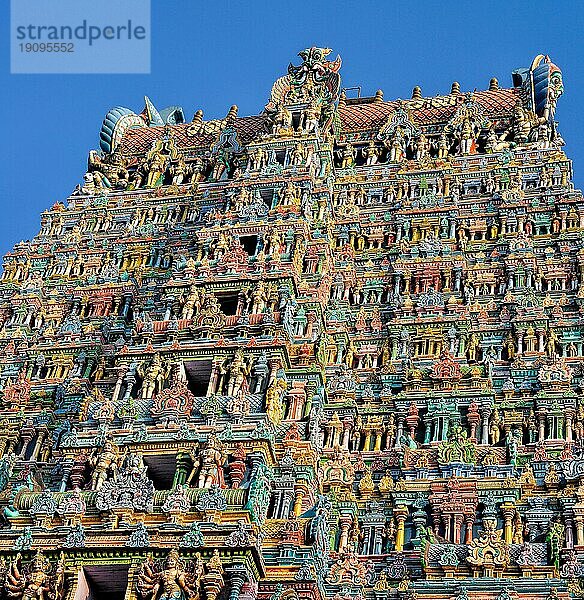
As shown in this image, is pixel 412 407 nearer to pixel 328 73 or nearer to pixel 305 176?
pixel 305 176

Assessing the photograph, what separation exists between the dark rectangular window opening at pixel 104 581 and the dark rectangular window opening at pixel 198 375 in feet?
17.4

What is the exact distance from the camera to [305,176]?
32438mm

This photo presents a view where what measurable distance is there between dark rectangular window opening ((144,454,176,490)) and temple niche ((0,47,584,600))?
2.1 inches

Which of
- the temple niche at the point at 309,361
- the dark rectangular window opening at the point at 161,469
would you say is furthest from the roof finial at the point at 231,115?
the dark rectangular window opening at the point at 161,469

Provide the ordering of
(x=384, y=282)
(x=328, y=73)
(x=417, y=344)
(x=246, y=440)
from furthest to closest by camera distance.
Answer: (x=328, y=73), (x=384, y=282), (x=417, y=344), (x=246, y=440)

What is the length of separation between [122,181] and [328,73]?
6242 millimetres

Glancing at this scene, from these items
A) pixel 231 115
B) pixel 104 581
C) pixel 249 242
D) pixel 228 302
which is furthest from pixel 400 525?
pixel 231 115

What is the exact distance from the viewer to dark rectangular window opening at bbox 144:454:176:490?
79.3 feet

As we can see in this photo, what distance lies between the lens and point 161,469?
80.0 ft

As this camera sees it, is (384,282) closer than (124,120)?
Yes

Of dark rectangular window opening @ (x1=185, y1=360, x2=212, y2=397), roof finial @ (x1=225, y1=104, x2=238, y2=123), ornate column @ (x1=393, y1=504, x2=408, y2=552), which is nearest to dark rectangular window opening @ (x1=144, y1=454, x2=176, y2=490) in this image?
dark rectangular window opening @ (x1=185, y1=360, x2=212, y2=397)

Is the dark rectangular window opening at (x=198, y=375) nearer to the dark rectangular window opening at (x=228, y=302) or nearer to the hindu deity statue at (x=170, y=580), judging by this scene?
the dark rectangular window opening at (x=228, y=302)

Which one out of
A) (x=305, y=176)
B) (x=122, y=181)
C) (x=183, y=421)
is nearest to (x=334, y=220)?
(x=305, y=176)

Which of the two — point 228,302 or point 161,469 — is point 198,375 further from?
point 161,469
